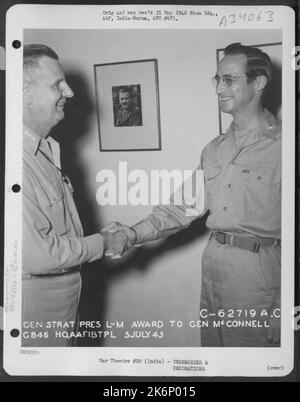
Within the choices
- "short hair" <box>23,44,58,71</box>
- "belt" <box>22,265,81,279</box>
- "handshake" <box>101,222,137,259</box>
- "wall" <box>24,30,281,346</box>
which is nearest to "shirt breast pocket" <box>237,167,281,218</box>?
"wall" <box>24,30,281,346</box>

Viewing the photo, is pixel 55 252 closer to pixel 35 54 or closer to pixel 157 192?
pixel 157 192

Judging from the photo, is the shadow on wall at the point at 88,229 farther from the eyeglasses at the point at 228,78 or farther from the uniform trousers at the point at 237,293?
the eyeglasses at the point at 228,78

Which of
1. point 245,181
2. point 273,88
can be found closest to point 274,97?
A: point 273,88

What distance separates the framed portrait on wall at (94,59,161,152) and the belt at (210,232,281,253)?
0.23 metres

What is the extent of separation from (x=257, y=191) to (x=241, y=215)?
0.19 feet

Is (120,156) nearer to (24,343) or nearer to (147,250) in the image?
(147,250)

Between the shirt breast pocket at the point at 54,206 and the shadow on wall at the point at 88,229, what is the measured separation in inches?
1.3

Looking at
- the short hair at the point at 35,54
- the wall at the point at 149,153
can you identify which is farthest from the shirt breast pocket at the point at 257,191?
the short hair at the point at 35,54

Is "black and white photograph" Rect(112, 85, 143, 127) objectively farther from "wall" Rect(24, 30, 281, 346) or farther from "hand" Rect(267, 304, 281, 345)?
"hand" Rect(267, 304, 281, 345)

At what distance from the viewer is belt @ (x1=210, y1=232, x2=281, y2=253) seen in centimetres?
118

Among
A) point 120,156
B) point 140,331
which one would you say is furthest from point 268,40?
point 140,331

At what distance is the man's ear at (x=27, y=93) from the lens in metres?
1.19

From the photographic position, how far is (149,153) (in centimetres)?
120

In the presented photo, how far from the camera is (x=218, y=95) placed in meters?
1.19
